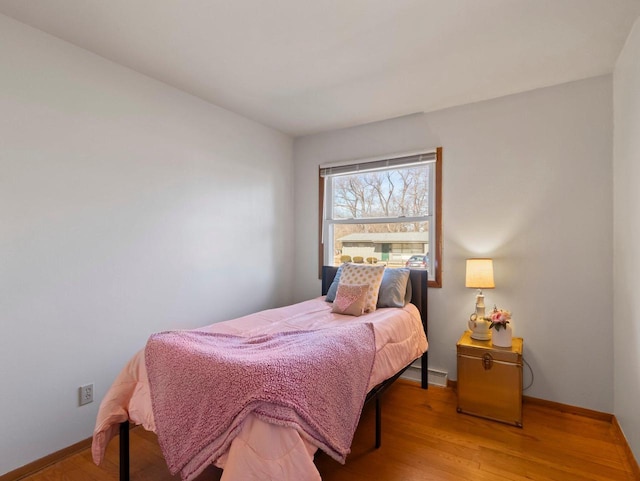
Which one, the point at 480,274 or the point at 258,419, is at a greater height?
the point at 480,274

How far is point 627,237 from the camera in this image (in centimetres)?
208

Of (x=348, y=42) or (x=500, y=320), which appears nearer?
(x=348, y=42)

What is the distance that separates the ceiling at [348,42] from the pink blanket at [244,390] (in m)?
1.73

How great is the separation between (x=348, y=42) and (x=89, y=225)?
1.99 m

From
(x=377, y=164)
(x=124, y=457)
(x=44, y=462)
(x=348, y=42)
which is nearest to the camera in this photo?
(x=124, y=457)

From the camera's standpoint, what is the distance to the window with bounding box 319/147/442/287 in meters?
3.18

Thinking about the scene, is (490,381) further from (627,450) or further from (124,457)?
(124,457)

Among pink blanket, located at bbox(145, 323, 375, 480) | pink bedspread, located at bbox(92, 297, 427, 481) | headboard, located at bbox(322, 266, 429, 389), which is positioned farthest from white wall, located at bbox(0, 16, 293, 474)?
A: headboard, located at bbox(322, 266, 429, 389)

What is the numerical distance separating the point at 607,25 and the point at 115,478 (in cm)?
370

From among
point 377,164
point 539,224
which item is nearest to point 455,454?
point 539,224

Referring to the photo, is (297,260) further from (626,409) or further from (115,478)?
(626,409)

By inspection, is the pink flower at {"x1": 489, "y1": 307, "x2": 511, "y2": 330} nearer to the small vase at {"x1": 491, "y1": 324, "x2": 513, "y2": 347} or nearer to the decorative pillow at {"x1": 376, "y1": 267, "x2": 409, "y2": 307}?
the small vase at {"x1": 491, "y1": 324, "x2": 513, "y2": 347}

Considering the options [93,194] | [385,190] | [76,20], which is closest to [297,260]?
[385,190]

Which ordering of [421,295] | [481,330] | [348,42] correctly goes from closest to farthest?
[348,42], [481,330], [421,295]
